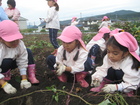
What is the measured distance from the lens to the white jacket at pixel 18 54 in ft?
5.92

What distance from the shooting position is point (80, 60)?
→ 80.0 inches

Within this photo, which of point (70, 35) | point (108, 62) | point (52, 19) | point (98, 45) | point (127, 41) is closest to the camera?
point (127, 41)

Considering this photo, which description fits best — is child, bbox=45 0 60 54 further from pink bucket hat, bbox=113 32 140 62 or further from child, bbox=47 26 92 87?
pink bucket hat, bbox=113 32 140 62

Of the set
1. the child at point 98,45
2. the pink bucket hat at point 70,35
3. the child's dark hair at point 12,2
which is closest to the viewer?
the pink bucket hat at point 70,35

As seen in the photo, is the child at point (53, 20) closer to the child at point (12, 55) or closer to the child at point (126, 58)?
the child at point (12, 55)

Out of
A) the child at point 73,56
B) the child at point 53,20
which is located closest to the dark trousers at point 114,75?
the child at point 73,56

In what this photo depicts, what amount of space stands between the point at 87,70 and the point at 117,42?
2.41 ft

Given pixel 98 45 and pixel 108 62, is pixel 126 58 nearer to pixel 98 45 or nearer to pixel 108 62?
pixel 108 62

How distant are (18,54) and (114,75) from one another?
47.6 inches

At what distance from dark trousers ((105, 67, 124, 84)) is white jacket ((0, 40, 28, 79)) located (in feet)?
3.47

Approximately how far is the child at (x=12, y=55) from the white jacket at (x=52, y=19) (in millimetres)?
1909

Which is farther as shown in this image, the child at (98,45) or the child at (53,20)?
the child at (53,20)

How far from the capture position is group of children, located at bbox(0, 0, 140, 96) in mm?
1558

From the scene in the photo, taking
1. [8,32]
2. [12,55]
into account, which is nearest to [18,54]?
[12,55]
